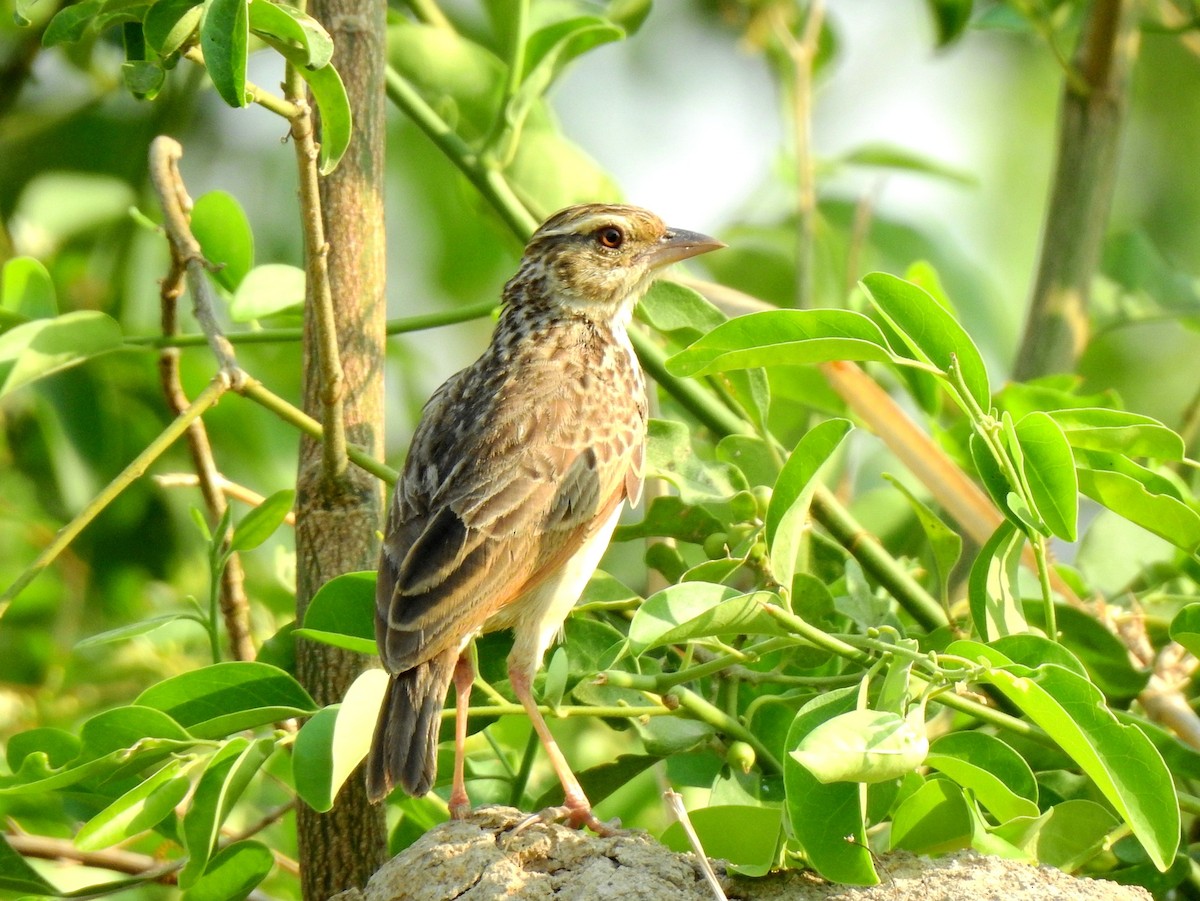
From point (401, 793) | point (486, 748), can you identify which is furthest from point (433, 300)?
point (401, 793)

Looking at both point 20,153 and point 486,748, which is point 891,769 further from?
point 20,153

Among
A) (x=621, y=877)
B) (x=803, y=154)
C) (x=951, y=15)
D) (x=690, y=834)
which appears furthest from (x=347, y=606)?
(x=951, y=15)

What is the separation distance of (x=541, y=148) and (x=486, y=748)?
1869 millimetres

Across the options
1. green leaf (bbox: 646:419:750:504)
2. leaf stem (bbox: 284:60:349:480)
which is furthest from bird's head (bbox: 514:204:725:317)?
leaf stem (bbox: 284:60:349:480)

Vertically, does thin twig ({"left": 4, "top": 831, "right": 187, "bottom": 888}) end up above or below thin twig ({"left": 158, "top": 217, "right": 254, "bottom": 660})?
below

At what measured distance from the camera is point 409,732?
3488mm

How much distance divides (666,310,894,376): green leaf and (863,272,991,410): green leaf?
0.07 meters

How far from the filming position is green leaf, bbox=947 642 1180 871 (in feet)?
8.97

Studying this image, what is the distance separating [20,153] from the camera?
6734 millimetres

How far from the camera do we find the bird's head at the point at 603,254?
5.25 m

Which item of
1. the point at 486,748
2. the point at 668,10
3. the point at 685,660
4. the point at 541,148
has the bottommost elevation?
the point at 486,748

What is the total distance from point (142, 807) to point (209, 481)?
121 centimetres

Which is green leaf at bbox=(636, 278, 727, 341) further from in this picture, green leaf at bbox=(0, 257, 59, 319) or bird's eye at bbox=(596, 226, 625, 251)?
green leaf at bbox=(0, 257, 59, 319)

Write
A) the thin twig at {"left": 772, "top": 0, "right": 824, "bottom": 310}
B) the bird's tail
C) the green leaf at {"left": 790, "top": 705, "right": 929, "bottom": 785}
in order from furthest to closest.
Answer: the thin twig at {"left": 772, "top": 0, "right": 824, "bottom": 310} < the bird's tail < the green leaf at {"left": 790, "top": 705, "right": 929, "bottom": 785}
